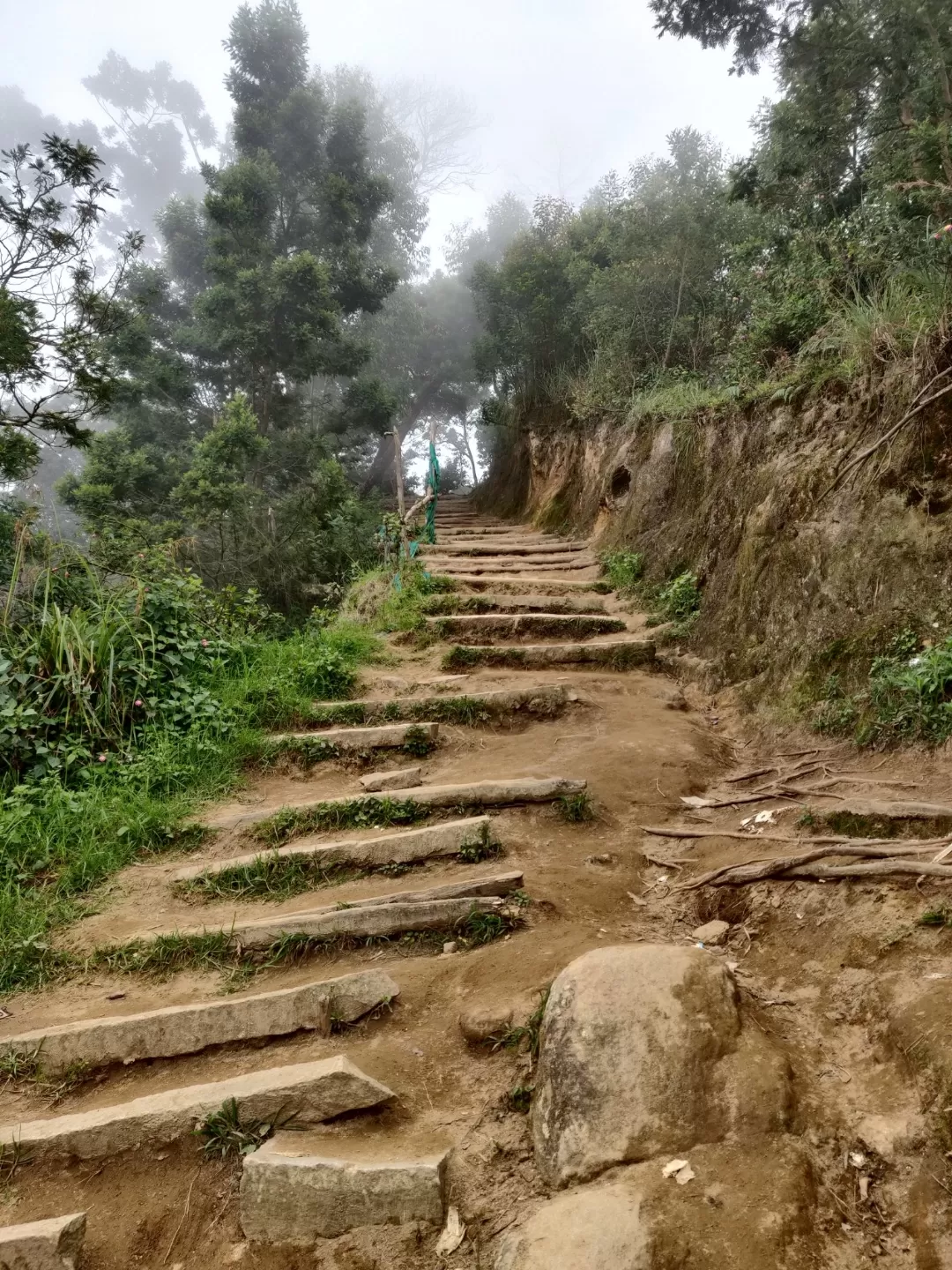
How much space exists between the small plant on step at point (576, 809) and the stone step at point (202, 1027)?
1297 mm

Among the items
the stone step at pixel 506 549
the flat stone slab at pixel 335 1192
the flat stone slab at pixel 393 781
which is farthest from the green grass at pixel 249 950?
the stone step at pixel 506 549

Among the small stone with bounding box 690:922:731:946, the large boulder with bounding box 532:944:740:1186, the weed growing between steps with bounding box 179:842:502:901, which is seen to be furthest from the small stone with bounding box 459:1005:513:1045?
the weed growing between steps with bounding box 179:842:502:901


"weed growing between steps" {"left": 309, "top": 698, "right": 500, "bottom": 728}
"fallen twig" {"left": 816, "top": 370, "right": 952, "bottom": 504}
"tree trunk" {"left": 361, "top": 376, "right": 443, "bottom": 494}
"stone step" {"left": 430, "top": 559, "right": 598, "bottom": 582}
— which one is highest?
"tree trunk" {"left": 361, "top": 376, "right": 443, "bottom": 494}

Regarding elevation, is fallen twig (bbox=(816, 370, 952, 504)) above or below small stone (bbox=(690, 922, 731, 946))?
above

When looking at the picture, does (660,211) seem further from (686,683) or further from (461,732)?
(461,732)

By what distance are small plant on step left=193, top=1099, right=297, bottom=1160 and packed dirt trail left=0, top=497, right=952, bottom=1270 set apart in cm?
2

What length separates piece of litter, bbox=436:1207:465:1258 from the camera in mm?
1379

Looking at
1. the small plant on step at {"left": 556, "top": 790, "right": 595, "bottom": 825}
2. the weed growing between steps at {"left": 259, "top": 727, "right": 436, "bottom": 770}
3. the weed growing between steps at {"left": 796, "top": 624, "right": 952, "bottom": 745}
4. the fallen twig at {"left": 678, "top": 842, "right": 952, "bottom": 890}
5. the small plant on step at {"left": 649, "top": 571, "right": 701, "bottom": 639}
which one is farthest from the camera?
the small plant on step at {"left": 649, "top": 571, "right": 701, "bottom": 639}

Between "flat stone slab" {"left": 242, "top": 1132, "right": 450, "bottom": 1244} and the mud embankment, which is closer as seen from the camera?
"flat stone slab" {"left": 242, "top": 1132, "right": 450, "bottom": 1244}

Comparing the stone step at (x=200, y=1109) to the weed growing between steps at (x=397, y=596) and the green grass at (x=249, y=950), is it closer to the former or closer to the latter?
the green grass at (x=249, y=950)

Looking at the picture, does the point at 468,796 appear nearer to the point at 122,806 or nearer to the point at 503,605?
the point at 122,806

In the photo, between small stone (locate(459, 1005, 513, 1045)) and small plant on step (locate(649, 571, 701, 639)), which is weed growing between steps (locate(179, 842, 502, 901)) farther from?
small plant on step (locate(649, 571, 701, 639))

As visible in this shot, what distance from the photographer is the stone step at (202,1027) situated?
6.71 feet

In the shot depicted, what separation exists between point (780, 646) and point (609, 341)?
22.7 feet
